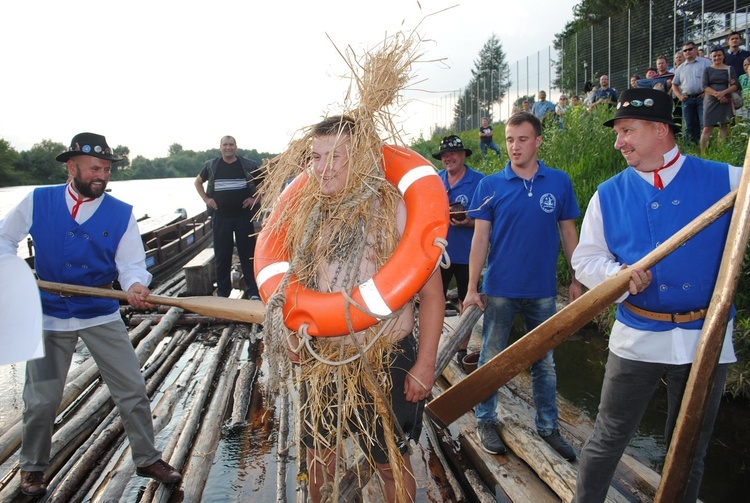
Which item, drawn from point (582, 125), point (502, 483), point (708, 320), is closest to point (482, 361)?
point (502, 483)

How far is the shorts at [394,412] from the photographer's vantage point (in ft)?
6.77

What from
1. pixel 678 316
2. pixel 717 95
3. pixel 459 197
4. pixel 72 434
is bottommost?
pixel 72 434

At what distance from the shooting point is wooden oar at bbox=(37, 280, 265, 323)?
2.83 meters

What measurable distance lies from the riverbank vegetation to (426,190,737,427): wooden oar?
3.07 m

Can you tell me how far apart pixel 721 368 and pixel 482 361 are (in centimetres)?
139

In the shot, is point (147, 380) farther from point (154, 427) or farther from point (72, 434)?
point (72, 434)

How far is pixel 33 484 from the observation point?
2.93m

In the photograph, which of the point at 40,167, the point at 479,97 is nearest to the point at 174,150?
the point at 40,167

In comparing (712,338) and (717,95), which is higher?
(717,95)

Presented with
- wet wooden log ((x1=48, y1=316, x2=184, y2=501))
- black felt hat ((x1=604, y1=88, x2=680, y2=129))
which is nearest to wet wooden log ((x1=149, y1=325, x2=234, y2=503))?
wet wooden log ((x1=48, y1=316, x2=184, y2=501))

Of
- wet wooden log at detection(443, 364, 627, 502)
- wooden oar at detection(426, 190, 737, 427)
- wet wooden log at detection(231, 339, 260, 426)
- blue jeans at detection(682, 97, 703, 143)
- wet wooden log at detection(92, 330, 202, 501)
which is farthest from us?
blue jeans at detection(682, 97, 703, 143)

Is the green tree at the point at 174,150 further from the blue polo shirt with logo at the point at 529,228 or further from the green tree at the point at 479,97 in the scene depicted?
the blue polo shirt with logo at the point at 529,228

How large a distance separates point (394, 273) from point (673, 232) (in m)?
1.14

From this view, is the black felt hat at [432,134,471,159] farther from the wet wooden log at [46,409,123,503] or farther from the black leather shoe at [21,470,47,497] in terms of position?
the black leather shoe at [21,470,47,497]
